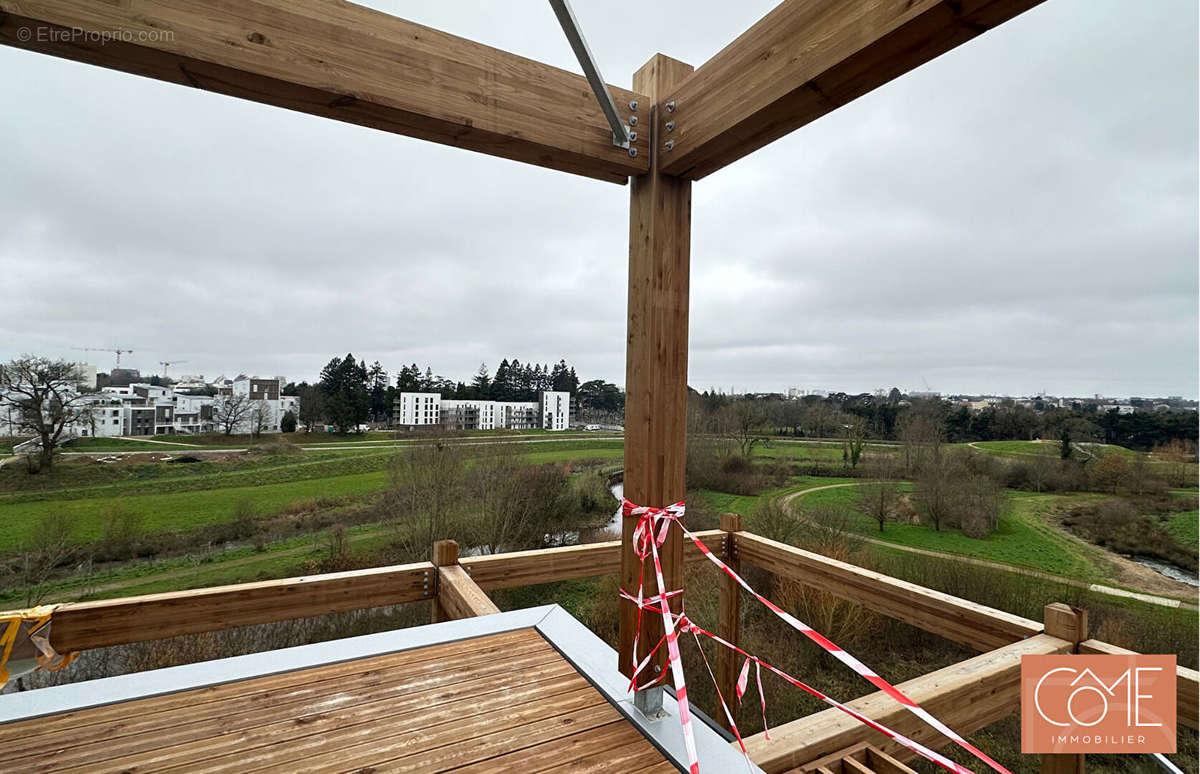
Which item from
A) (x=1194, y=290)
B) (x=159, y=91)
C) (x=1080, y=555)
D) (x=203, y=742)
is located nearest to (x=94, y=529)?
(x=159, y=91)

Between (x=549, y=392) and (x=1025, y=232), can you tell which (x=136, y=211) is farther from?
(x=1025, y=232)

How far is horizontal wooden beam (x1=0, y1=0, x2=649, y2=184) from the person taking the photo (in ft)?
3.27

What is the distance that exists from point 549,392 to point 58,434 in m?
8.64

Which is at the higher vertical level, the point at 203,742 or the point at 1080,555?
the point at 203,742

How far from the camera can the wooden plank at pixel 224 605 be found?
85.2 inches

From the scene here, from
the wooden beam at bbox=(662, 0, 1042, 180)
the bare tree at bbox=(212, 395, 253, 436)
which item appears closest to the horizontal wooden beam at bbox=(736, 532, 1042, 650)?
the wooden beam at bbox=(662, 0, 1042, 180)

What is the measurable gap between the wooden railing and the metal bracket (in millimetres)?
1645

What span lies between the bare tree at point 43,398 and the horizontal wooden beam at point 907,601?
30.4 feet

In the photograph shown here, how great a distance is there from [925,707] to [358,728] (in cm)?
170

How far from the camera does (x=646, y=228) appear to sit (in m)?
1.48

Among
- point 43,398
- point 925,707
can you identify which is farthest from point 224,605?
point 43,398

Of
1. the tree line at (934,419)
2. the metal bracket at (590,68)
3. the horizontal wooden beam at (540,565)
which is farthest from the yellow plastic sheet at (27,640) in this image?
the tree line at (934,419)

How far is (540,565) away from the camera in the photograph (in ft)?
10.00

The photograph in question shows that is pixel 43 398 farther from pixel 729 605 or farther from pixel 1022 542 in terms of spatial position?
pixel 1022 542
